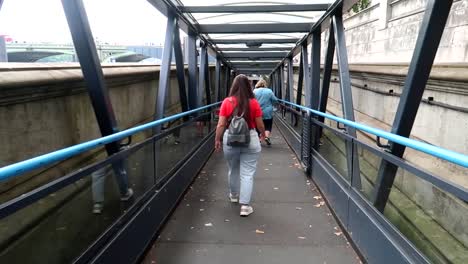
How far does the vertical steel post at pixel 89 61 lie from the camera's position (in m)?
3.36

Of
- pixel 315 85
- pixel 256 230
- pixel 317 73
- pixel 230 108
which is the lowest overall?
Result: pixel 256 230

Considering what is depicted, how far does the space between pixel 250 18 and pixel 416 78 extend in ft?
18.2

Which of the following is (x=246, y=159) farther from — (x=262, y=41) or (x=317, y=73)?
(x=262, y=41)

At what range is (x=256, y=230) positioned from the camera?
4121 mm

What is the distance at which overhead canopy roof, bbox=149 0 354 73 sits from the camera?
21.7ft

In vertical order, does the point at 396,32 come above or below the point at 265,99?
above

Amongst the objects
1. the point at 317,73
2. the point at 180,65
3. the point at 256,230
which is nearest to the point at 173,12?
the point at 180,65

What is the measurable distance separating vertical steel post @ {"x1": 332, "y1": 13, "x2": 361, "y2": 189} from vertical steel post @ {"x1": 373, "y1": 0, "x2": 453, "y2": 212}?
570 mm

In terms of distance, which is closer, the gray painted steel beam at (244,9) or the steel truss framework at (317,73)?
the steel truss framework at (317,73)

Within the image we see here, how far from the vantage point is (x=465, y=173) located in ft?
13.6

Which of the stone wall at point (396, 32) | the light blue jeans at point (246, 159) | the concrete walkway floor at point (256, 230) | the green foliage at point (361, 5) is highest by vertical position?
the green foliage at point (361, 5)

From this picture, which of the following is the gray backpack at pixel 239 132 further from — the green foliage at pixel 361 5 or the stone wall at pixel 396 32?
the green foliage at pixel 361 5

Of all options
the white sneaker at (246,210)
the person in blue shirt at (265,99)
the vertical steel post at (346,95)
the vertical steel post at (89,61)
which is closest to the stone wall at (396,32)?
the vertical steel post at (346,95)

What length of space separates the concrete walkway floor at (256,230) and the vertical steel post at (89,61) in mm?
1062
